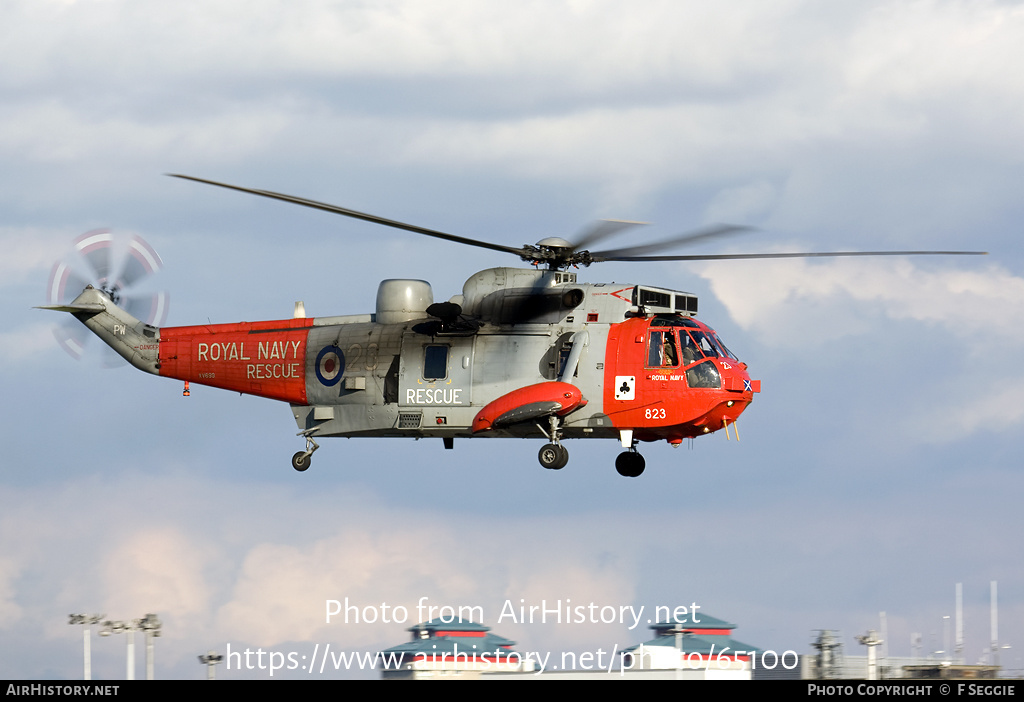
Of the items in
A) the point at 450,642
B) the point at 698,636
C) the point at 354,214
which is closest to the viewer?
the point at 354,214

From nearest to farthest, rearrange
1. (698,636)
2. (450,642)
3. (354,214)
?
(354,214) → (450,642) → (698,636)

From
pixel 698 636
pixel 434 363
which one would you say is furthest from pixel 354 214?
pixel 698 636

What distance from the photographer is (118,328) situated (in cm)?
4344

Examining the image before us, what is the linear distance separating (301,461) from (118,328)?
755cm

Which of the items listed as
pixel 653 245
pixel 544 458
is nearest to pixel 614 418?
pixel 544 458

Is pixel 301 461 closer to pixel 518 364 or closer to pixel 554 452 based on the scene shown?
pixel 518 364

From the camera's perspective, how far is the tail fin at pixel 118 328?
43281 millimetres

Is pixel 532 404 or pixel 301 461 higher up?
pixel 532 404

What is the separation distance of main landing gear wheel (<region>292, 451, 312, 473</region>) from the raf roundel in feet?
7.64

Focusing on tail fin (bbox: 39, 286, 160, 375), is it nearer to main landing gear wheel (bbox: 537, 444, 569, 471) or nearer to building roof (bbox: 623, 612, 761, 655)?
main landing gear wheel (bbox: 537, 444, 569, 471)

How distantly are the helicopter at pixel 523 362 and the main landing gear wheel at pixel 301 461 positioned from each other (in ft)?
0.10
